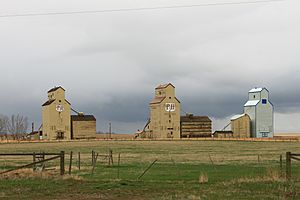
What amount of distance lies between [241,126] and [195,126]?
1208 cm

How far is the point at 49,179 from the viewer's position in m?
24.8

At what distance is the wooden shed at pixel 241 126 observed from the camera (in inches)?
5679

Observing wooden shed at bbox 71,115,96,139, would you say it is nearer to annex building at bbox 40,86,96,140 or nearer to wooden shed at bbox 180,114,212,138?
annex building at bbox 40,86,96,140

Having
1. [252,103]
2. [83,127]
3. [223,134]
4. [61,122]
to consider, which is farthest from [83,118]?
[252,103]

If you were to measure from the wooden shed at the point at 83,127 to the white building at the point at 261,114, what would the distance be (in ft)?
136

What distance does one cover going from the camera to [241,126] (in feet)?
477

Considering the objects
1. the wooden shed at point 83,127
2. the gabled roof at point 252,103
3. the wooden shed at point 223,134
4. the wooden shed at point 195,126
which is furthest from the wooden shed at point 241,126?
the wooden shed at point 83,127

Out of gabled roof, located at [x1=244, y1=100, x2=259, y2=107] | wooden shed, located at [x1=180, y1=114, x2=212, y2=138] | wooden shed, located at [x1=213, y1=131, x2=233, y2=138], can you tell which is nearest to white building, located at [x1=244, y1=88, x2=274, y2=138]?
gabled roof, located at [x1=244, y1=100, x2=259, y2=107]

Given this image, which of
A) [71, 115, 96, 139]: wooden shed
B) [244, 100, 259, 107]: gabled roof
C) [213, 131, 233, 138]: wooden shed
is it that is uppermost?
[244, 100, 259, 107]: gabled roof

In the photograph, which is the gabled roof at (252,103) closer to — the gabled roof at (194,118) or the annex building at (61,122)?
the gabled roof at (194,118)

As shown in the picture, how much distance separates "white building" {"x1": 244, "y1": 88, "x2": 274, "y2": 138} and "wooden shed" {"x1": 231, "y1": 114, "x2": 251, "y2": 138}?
133 cm

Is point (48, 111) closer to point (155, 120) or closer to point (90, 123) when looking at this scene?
point (90, 123)

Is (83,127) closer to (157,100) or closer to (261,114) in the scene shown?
(157,100)

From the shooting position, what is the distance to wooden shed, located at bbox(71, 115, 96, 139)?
5620 inches
